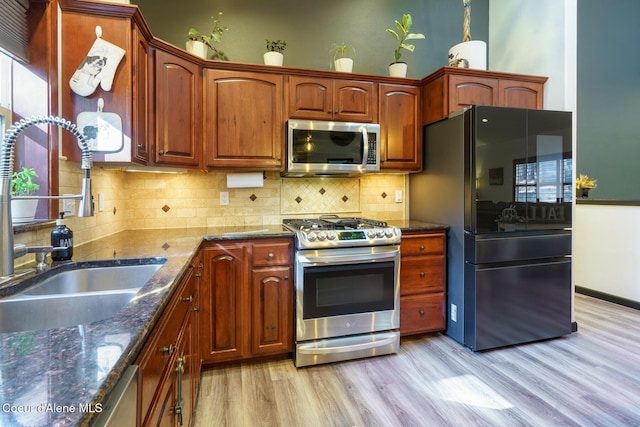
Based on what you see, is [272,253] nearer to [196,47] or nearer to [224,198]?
[224,198]

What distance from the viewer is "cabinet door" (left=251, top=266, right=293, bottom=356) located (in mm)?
2314

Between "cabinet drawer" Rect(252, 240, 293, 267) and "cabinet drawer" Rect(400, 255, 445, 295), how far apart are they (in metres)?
0.92

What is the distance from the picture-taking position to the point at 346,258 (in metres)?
2.37

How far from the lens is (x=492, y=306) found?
248 cm

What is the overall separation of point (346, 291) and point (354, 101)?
5.06 ft

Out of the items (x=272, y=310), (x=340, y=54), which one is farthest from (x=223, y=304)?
(x=340, y=54)

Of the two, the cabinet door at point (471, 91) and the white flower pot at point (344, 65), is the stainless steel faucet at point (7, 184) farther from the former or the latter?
the cabinet door at point (471, 91)

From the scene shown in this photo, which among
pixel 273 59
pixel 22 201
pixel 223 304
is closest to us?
pixel 22 201

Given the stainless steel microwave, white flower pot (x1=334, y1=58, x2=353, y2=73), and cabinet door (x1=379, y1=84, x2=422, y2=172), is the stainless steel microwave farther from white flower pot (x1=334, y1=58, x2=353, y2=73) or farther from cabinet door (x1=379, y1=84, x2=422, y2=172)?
white flower pot (x1=334, y1=58, x2=353, y2=73)

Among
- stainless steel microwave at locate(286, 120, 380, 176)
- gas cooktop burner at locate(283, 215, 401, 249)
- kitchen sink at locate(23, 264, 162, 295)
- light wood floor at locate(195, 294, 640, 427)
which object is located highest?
stainless steel microwave at locate(286, 120, 380, 176)

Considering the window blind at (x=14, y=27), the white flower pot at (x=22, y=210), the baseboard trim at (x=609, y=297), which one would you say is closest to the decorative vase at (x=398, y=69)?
the window blind at (x=14, y=27)

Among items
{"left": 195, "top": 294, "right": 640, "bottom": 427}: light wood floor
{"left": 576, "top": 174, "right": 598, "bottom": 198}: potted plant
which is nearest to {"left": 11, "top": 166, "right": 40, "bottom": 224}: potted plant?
{"left": 195, "top": 294, "right": 640, "bottom": 427}: light wood floor

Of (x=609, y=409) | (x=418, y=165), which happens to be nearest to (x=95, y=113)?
(x=418, y=165)

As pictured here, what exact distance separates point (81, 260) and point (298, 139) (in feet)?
5.29
